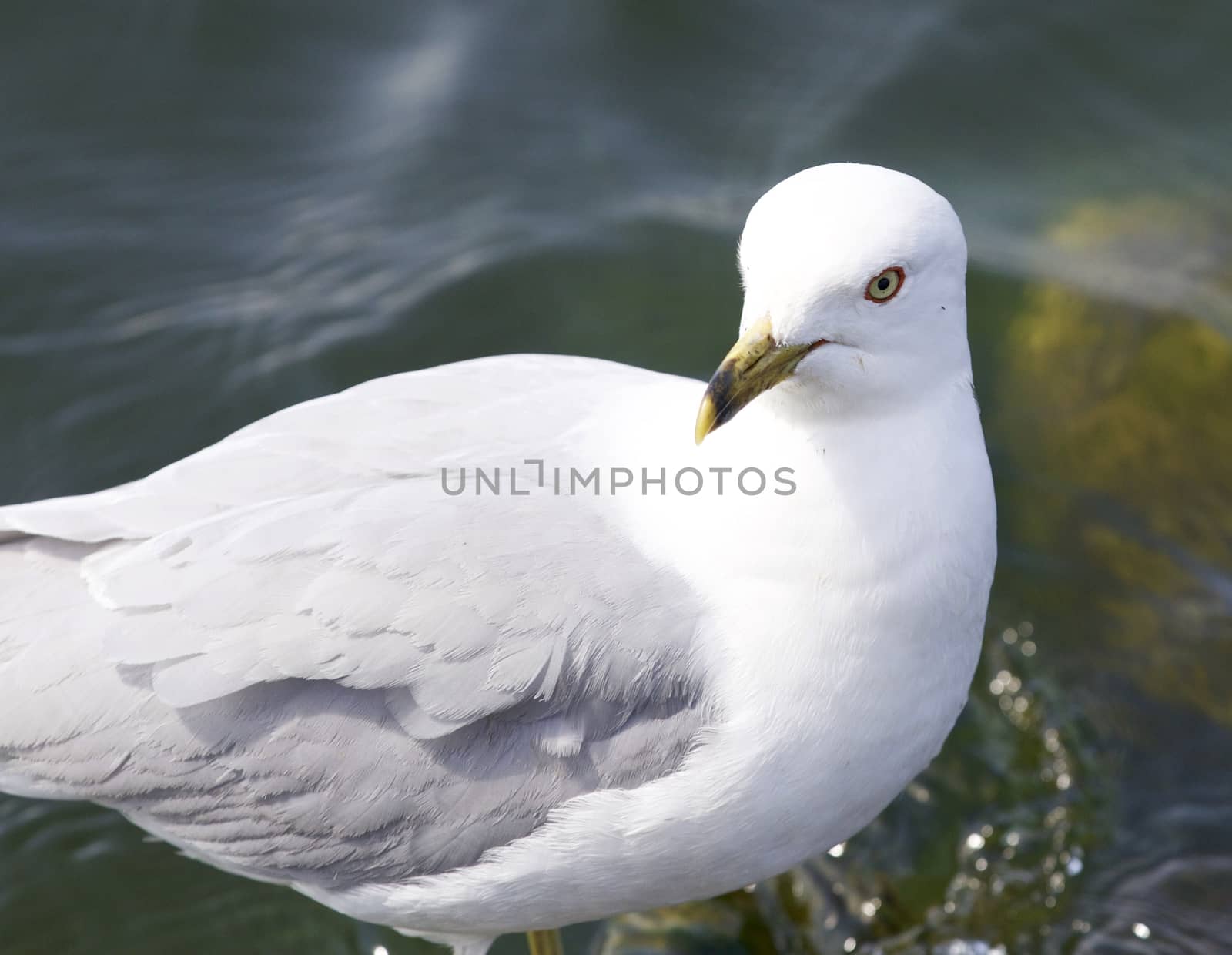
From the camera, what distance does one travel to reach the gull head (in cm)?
293

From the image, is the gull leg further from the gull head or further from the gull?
the gull head

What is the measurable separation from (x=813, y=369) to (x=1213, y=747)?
9.17 ft

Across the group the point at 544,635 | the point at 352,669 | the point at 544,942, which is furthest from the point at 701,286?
the point at 352,669

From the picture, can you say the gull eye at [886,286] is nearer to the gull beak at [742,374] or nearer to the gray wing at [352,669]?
the gull beak at [742,374]

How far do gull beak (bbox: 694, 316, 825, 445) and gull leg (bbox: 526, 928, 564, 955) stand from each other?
1.99 metres

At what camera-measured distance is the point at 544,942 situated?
4.32 meters

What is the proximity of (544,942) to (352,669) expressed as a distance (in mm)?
1449

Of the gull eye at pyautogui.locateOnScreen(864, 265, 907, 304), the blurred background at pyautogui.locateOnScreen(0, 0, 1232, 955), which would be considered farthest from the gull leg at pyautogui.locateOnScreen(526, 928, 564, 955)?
the gull eye at pyautogui.locateOnScreen(864, 265, 907, 304)

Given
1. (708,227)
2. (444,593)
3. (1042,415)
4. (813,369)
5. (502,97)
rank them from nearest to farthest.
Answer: (813,369) < (444,593) < (1042,415) < (708,227) < (502,97)

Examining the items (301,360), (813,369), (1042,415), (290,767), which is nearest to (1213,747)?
(1042,415)

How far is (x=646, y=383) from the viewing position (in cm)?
383

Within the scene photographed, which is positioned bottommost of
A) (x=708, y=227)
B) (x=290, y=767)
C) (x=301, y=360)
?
(x=290, y=767)

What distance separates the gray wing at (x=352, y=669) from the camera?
10.8ft

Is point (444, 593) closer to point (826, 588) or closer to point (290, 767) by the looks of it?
point (290, 767)
